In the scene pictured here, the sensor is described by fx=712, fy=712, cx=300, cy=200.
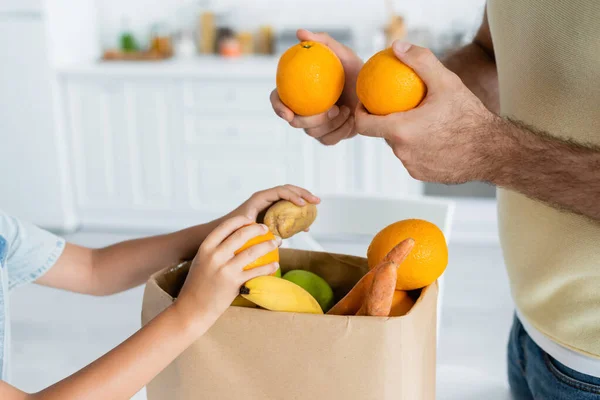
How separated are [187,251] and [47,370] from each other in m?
1.66

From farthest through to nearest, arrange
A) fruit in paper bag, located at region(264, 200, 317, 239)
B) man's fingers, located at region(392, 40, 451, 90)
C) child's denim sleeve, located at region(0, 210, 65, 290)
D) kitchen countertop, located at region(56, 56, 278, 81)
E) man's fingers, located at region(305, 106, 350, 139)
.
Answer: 1. kitchen countertop, located at region(56, 56, 278, 81)
2. child's denim sleeve, located at region(0, 210, 65, 290)
3. man's fingers, located at region(305, 106, 350, 139)
4. fruit in paper bag, located at region(264, 200, 317, 239)
5. man's fingers, located at region(392, 40, 451, 90)

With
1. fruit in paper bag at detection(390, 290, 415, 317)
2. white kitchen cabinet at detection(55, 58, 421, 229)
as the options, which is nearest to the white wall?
white kitchen cabinet at detection(55, 58, 421, 229)

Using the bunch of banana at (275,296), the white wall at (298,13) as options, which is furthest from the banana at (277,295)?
the white wall at (298,13)

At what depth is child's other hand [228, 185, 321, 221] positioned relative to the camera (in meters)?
0.89

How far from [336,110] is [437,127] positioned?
0.22m

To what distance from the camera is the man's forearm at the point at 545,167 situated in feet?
2.65

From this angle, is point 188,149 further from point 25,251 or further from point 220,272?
point 220,272

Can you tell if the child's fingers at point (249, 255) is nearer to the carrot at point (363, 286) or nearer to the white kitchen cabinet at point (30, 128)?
the carrot at point (363, 286)

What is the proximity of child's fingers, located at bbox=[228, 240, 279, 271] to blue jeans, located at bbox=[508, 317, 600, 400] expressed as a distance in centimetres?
44

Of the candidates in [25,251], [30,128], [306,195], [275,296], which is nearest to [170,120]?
[30,128]

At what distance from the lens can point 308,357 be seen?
25.9 inches

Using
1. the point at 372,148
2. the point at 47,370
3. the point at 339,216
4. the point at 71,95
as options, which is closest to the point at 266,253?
the point at 339,216

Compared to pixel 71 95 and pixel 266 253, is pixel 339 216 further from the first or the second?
pixel 71 95

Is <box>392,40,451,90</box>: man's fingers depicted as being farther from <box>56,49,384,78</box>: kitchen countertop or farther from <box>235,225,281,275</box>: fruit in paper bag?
<box>56,49,384,78</box>: kitchen countertop
